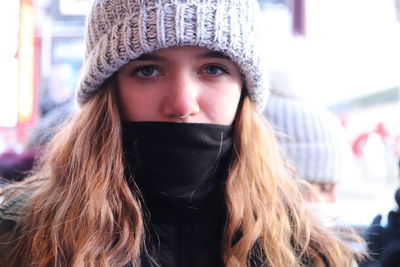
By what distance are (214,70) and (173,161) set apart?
0.24 meters

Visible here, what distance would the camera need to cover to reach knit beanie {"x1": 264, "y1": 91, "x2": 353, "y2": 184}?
1.98 metres

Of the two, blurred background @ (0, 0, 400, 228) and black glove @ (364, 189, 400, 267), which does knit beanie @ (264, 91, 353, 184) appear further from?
black glove @ (364, 189, 400, 267)

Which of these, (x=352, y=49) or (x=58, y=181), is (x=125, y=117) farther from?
(x=352, y=49)

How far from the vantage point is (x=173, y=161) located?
108 cm

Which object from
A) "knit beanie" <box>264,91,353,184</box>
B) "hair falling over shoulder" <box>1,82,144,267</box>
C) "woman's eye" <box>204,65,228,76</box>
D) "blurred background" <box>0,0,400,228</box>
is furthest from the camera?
"blurred background" <box>0,0,400,228</box>

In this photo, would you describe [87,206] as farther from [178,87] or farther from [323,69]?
[323,69]

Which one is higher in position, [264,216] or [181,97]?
[181,97]

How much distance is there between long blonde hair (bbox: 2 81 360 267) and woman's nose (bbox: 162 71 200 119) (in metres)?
0.14

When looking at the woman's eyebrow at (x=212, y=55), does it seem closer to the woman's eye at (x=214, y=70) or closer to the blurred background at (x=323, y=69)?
the woman's eye at (x=214, y=70)

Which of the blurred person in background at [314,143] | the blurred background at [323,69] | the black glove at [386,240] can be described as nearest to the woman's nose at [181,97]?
the black glove at [386,240]

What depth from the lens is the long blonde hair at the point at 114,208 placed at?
41.6 inches

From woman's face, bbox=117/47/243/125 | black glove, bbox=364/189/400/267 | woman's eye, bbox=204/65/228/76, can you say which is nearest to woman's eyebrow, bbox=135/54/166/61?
woman's face, bbox=117/47/243/125

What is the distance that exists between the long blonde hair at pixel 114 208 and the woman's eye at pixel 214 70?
0.43ft

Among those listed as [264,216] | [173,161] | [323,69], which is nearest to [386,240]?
[264,216]
